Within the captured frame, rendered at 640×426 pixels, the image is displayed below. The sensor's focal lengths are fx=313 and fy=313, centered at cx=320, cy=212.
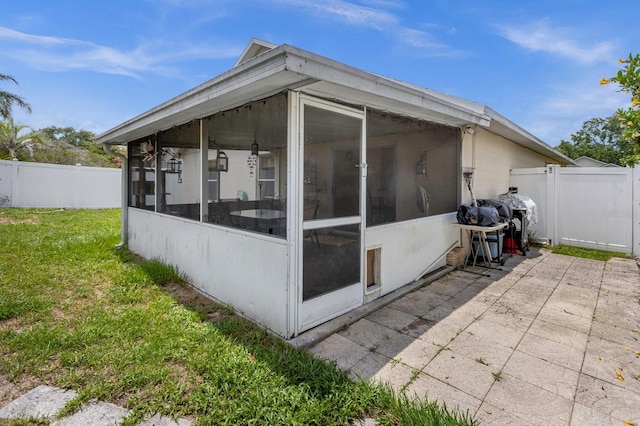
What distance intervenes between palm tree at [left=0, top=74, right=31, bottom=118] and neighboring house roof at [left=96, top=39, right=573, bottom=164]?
621 inches

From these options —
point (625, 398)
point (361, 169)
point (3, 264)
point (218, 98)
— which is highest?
point (218, 98)

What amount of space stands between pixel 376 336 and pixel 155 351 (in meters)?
1.99

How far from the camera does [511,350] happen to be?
2779mm

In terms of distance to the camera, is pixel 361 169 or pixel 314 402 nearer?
pixel 314 402

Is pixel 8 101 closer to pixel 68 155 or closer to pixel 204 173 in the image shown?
pixel 68 155

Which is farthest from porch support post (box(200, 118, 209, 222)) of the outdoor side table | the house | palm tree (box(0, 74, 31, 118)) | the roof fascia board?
palm tree (box(0, 74, 31, 118))

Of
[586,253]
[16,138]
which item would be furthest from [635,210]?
[16,138]

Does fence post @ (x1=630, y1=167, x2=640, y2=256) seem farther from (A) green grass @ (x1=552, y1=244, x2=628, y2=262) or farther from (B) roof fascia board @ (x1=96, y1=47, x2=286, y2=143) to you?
(B) roof fascia board @ (x1=96, y1=47, x2=286, y2=143)

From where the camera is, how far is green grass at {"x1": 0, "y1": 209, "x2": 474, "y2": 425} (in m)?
2.02

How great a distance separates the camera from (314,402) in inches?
81.4

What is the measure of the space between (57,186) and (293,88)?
1653 cm

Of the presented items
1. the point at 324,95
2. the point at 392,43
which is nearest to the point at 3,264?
A: the point at 324,95

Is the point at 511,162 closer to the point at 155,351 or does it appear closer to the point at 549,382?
the point at 549,382

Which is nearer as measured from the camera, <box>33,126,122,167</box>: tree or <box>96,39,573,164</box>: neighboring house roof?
<box>96,39,573,164</box>: neighboring house roof
